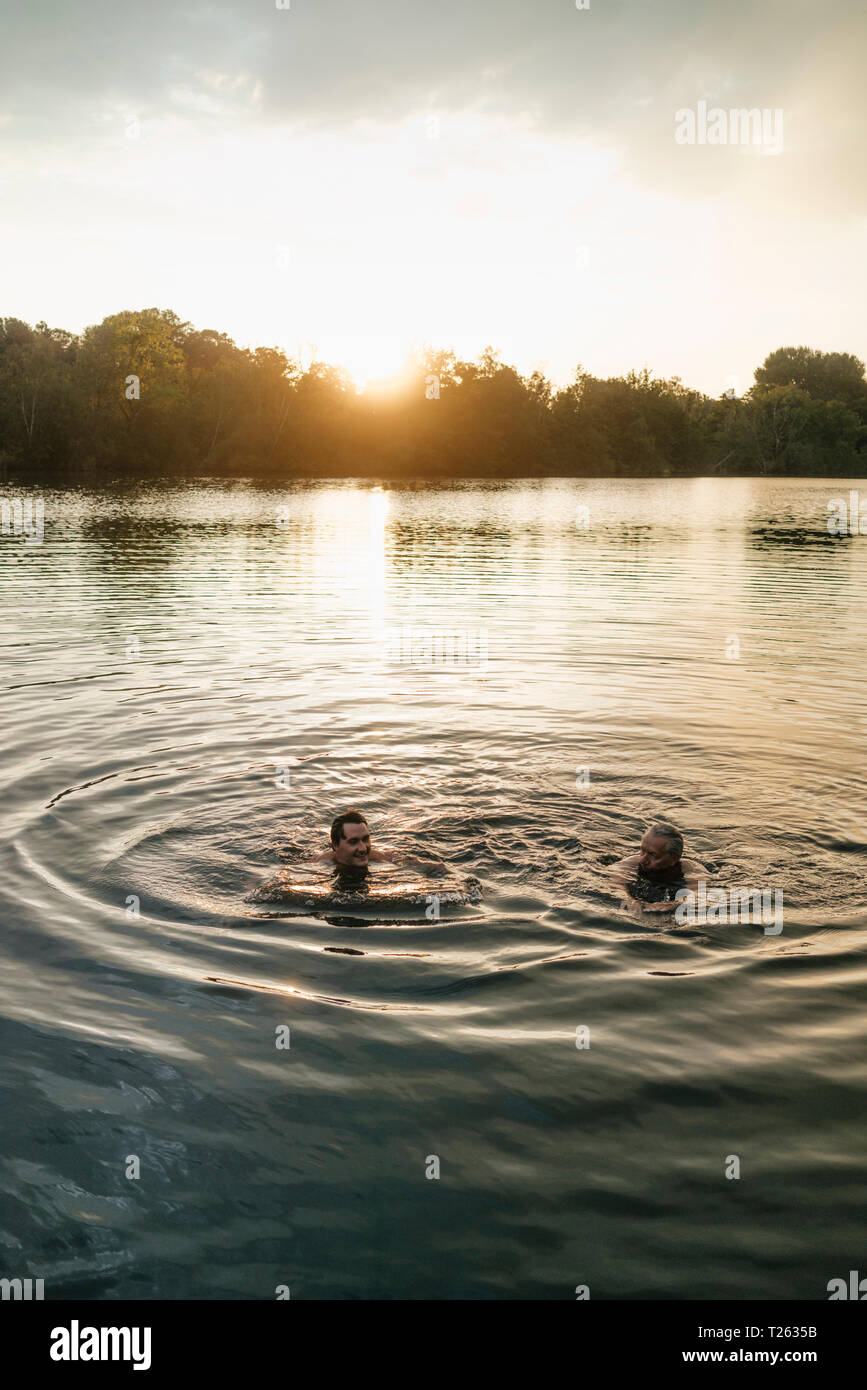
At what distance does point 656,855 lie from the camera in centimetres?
934

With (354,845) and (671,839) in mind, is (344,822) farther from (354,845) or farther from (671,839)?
(671,839)

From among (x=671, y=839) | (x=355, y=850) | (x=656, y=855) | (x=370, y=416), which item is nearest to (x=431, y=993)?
(x=355, y=850)

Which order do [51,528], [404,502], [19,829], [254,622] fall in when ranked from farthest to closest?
[404,502]
[51,528]
[254,622]
[19,829]

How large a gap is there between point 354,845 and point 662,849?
2.82m

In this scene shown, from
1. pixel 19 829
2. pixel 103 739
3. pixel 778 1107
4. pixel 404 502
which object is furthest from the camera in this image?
pixel 404 502

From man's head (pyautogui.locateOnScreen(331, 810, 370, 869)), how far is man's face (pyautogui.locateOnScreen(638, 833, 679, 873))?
101 inches

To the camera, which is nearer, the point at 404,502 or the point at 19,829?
the point at 19,829

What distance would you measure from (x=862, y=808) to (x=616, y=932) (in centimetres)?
419

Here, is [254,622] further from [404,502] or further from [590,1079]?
[404,502]

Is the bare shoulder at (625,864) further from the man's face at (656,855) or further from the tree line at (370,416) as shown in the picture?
the tree line at (370,416)

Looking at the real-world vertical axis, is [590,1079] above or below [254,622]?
below

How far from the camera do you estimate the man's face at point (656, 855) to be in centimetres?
930
